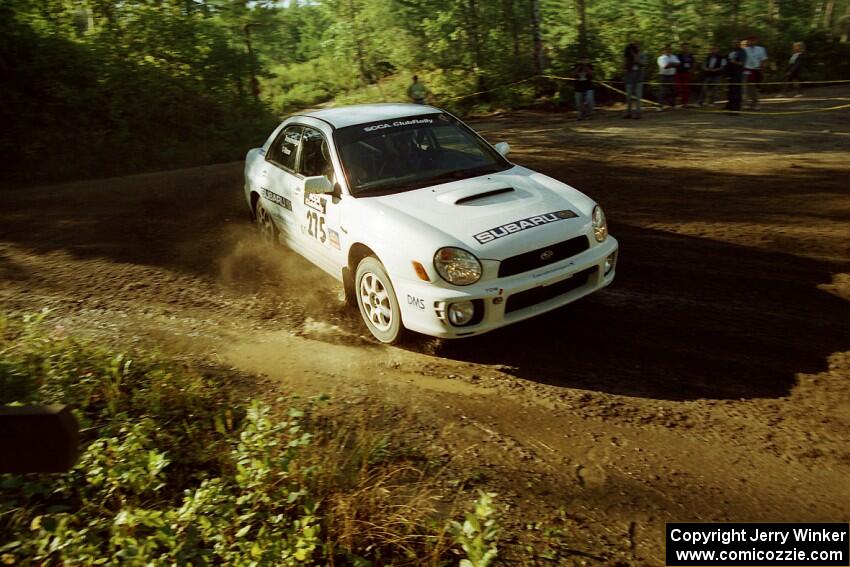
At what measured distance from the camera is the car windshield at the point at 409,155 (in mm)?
5809

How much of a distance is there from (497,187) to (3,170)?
13311mm

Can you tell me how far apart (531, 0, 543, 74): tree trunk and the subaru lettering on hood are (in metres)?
17.5

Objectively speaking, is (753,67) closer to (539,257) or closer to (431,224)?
(539,257)

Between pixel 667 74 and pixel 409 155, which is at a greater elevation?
pixel 667 74

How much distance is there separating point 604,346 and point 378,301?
189cm

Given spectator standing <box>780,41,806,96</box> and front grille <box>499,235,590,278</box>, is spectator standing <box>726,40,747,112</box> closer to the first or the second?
spectator standing <box>780,41,806,96</box>

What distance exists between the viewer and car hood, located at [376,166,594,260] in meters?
4.92

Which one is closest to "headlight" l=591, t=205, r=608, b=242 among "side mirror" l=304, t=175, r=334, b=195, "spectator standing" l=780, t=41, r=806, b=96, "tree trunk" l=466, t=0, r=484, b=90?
"side mirror" l=304, t=175, r=334, b=195

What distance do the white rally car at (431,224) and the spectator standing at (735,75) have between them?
40.4ft

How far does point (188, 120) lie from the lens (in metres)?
17.3

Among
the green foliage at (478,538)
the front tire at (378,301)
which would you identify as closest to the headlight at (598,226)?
the front tire at (378,301)

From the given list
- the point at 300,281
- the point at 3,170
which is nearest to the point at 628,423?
the point at 300,281

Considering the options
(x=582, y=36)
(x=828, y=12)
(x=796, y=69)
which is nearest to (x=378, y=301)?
(x=582, y=36)

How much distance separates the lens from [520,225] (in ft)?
16.6
